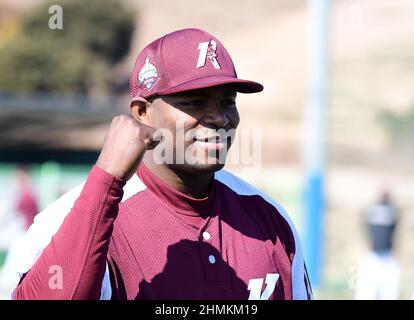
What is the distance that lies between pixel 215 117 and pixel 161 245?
16.9 inches

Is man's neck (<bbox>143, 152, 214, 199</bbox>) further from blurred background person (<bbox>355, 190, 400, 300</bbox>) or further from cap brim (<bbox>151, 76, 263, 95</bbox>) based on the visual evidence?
blurred background person (<bbox>355, 190, 400, 300</bbox>)

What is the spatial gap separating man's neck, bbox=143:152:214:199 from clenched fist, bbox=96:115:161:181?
18.3 inches

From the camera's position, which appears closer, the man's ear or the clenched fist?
the clenched fist

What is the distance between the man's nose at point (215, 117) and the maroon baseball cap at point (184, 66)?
0.29 ft

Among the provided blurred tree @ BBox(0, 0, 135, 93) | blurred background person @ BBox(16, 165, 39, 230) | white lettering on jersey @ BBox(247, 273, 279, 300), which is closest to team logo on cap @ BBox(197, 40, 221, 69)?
white lettering on jersey @ BBox(247, 273, 279, 300)

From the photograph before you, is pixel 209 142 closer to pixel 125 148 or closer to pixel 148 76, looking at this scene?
pixel 148 76

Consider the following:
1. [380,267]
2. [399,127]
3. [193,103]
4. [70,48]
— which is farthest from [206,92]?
[70,48]

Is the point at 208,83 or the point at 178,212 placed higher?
the point at 208,83

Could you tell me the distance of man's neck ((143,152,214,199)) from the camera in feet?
9.41

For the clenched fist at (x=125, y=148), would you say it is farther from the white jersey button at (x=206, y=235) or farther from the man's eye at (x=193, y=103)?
the white jersey button at (x=206, y=235)

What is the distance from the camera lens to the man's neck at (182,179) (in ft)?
9.41

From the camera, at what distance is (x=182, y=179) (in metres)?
2.87

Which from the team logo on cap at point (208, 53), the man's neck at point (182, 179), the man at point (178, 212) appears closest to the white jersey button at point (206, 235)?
the man at point (178, 212)

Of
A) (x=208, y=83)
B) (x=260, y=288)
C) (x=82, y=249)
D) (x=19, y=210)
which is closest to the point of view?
(x=82, y=249)
